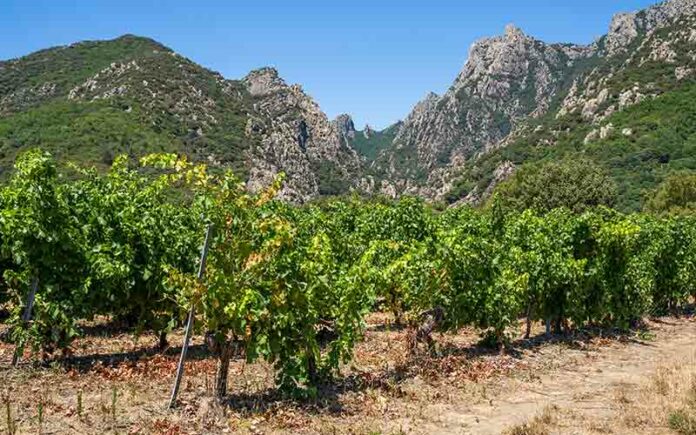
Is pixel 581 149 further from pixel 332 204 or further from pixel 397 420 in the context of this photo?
pixel 397 420

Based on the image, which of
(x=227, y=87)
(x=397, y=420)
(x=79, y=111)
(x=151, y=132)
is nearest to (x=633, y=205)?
(x=397, y=420)

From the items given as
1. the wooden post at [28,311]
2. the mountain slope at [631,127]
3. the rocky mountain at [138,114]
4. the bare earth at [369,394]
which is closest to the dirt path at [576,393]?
the bare earth at [369,394]

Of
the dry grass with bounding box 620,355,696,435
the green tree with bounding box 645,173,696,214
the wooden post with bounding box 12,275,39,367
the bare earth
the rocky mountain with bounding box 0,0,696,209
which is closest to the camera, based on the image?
the bare earth

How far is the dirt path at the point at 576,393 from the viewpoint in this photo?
973cm

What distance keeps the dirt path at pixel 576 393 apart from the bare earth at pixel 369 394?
0.09 feet

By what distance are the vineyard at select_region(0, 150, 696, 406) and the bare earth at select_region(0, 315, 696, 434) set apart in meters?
0.57

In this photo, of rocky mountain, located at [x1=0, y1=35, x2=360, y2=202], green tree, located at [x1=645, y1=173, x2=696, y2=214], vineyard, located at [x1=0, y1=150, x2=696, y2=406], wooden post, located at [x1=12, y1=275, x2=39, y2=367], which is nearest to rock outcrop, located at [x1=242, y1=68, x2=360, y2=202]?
rocky mountain, located at [x1=0, y1=35, x2=360, y2=202]

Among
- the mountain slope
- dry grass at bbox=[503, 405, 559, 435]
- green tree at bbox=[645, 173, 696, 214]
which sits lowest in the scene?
dry grass at bbox=[503, 405, 559, 435]

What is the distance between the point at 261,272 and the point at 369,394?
11.1 feet

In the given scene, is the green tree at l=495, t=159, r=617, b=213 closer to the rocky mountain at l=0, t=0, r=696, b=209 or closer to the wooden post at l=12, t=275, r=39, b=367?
the rocky mountain at l=0, t=0, r=696, b=209

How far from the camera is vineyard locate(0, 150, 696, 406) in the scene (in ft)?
31.2

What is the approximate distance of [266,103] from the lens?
187m

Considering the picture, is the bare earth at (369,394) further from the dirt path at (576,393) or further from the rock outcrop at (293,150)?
the rock outcrop at (293,150)

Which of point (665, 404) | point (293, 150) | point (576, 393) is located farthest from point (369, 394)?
point (293, 150)
